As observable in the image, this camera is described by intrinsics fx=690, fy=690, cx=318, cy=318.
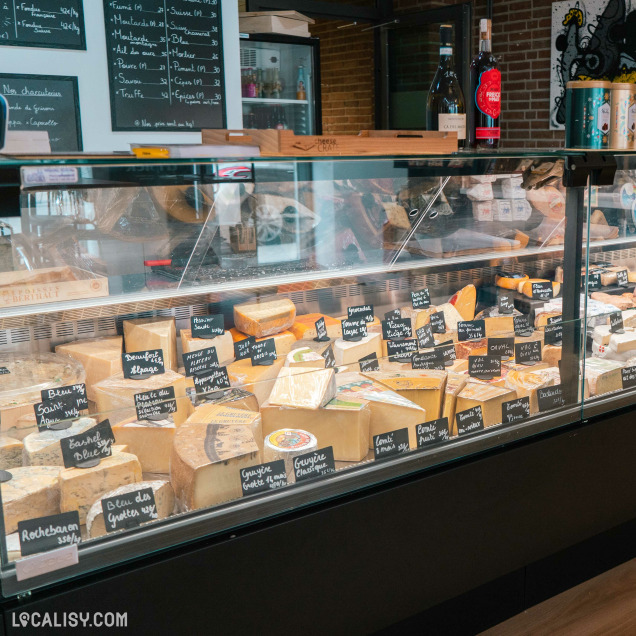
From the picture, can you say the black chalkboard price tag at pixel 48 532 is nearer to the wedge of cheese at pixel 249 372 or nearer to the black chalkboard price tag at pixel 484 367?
the wedge of cheese at pixel 249 372

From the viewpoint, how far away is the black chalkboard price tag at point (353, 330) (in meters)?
1.94

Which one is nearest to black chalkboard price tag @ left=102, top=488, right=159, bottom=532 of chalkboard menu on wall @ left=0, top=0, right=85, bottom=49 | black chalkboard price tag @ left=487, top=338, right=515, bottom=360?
black chalkboard price tag @ left=487, top=338, right=515, bottom=360

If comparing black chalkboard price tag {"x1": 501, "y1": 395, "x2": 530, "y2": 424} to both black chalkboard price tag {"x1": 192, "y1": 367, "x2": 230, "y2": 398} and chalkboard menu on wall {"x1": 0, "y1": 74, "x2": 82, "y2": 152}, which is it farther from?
chalkboard menu on wall {"x1": 0, "y1": 74, "x2": 82, "y2": 152}

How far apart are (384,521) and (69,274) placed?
897 mm

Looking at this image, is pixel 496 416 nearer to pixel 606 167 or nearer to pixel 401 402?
pixel 401 402

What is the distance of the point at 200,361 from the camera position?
1.75 m

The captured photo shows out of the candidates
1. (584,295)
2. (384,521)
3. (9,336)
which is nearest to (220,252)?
(9,336)

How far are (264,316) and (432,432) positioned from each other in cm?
55

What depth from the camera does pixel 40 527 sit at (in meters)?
1.14

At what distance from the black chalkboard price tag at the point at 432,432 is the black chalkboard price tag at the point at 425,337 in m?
0.30

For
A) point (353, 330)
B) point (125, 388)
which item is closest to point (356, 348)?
point (353, 330)

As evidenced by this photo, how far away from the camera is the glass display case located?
4.16 ft

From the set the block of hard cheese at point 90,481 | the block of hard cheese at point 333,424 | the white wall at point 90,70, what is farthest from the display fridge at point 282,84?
the block of hard cheese at point 90,481

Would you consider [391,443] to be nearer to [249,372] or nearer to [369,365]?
[369,365]
